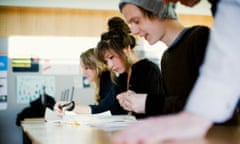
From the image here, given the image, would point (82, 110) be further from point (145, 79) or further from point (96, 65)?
point (145, 79)

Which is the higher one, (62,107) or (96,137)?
(96,137)

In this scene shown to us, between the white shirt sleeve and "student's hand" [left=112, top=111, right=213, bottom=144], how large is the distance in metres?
0.01

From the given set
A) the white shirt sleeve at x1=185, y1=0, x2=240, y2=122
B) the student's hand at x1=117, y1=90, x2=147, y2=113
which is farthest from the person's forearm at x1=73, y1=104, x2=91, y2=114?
the white shirt sleeve at x1=185, y1=0, x2=240, y2=122

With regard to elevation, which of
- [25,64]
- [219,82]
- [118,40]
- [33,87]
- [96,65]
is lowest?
[33,87]

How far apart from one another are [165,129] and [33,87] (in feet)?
12.2

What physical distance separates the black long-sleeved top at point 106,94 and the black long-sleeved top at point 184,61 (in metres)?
1.05

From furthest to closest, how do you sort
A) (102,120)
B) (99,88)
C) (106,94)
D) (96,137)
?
(99,88), (106,94), (102,120), (96,137)

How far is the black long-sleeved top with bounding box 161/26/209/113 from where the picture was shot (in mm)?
1123

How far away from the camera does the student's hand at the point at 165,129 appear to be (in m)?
0.34

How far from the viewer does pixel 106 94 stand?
8.39ft

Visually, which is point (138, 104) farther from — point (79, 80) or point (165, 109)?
point (79, 80)

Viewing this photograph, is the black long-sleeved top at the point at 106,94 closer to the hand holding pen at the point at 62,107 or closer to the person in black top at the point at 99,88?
the person in black top at the point at 99,88

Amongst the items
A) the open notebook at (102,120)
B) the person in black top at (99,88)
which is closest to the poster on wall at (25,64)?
the person in black top at (99,88)

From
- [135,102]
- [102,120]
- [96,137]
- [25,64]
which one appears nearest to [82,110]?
[102,120]
